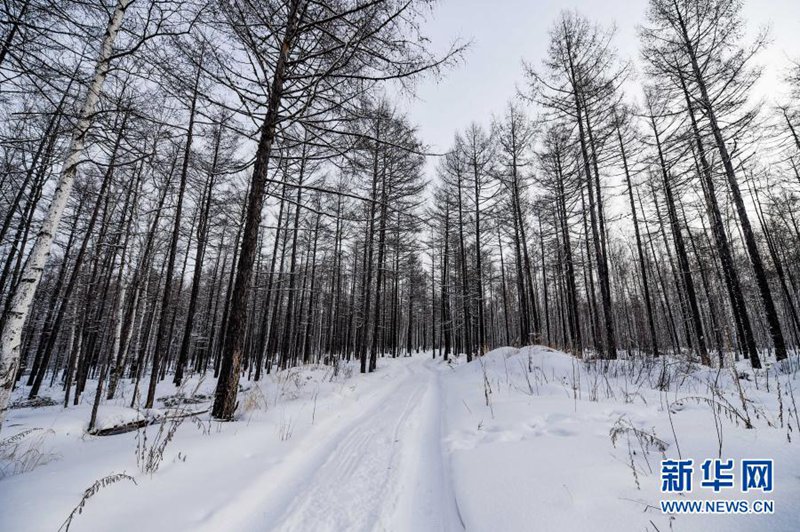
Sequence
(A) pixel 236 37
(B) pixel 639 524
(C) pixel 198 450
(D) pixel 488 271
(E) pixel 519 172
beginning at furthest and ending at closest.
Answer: (D) pixel 488 271
(E) pixel 519 172
(A) pixel 236 37
(C) pixel 198 450
(B) pixel 639 524

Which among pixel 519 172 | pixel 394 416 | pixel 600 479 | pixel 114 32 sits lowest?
pixel 394 416

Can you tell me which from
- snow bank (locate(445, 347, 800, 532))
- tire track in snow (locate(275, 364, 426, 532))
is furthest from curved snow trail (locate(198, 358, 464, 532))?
snow bank (locate(445, 347, 800, 532))

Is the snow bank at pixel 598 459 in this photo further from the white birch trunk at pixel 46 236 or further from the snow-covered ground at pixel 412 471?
the white birch trunk at pixel 46 236

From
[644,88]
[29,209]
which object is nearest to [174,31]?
[29,209]

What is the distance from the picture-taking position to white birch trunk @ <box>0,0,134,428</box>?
3.37m

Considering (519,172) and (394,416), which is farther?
(519,172)

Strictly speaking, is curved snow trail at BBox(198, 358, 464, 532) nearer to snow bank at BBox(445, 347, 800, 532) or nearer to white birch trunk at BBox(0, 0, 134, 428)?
snow bank at BBox(445, 347, 800, 532)

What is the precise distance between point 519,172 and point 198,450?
631 inches

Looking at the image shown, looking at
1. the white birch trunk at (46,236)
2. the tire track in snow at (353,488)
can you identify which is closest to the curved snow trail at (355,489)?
the tire track in snow at (353,488)

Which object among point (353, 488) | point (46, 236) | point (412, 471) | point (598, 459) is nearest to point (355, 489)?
point (353, 488)

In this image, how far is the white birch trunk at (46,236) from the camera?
337cm

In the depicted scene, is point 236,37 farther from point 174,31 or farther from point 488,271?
point 488,271

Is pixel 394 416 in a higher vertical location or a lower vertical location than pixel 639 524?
lower

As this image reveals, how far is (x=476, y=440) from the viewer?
3262mm
